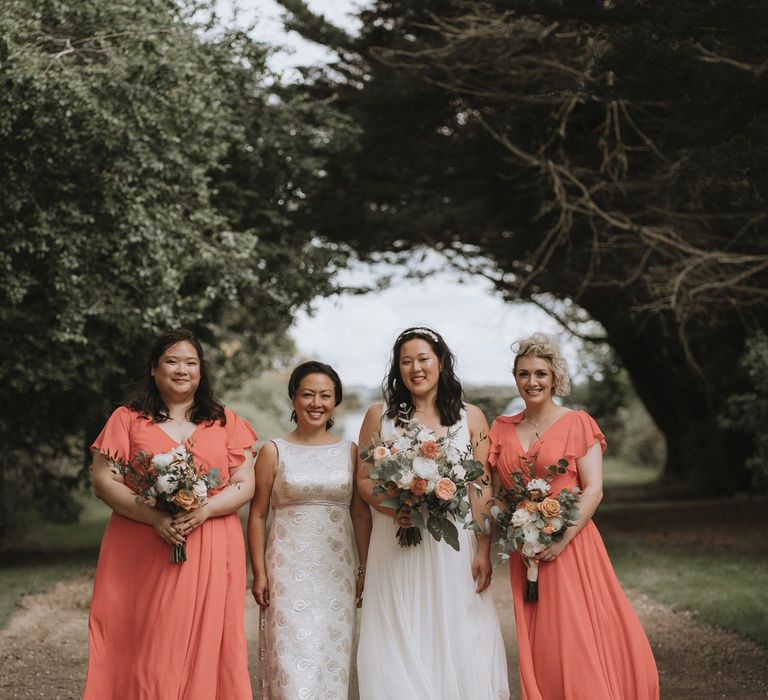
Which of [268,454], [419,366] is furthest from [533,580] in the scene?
[268,454]

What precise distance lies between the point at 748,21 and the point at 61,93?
6848mm

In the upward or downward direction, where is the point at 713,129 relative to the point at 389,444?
upward

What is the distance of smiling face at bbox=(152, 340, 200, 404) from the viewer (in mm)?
5523

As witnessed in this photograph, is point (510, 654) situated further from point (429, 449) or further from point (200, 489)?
point (200, 489)

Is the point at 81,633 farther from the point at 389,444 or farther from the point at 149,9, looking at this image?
the point at 149,9

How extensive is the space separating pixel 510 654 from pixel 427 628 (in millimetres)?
3603

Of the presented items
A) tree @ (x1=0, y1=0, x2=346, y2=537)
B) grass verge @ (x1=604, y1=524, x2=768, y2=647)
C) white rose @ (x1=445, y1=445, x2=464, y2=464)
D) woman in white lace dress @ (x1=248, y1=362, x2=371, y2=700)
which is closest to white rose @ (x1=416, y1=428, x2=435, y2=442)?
white rose @ (x1=445, y1=445, x2=464, y2=464)

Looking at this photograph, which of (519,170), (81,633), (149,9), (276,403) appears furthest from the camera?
(276,403)

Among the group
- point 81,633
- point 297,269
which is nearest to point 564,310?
point 297,269

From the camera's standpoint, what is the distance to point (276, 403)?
42.8m

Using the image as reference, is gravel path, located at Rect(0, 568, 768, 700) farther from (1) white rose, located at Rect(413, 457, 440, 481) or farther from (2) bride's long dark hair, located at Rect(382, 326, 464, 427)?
(1) white rose, located at Rect(413, 457, 440, 481)

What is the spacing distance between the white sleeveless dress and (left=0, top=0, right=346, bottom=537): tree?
6.66 m

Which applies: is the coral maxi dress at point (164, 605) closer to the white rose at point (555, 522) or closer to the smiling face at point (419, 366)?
the smiling face at point (419, 366)

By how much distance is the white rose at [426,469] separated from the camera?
5258mm
